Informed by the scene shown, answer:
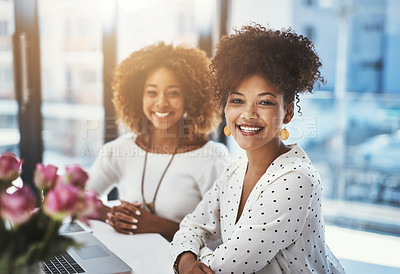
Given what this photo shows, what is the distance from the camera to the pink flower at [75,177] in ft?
2.48

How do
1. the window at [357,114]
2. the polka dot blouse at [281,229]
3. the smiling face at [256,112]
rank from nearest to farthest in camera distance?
the polka dot blouse at [281,229], the smiling face at [256,112], the window at [357,114]

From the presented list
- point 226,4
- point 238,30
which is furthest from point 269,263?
point 226,4

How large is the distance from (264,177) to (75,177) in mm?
626

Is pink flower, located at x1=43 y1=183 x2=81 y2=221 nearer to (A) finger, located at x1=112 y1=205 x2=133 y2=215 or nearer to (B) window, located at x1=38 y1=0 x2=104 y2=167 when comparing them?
(A) finger, located at x1=112 y1=205 x2=133 y2=215

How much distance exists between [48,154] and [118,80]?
1620 millimetres

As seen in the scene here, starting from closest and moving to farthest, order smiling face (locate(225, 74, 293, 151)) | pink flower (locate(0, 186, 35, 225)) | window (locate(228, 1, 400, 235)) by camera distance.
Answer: pink flower (locate(0, 186, 35, 225))
smiling face (locate(225, 74, 293, 151))
window (locate(228, 1, 400, 235))

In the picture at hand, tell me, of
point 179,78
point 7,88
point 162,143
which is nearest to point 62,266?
point 162,143

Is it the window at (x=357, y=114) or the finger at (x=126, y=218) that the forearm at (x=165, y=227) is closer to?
the finger at (x=126, y=218)

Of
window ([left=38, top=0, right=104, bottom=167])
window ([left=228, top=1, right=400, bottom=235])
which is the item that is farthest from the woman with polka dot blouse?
window ([left=228, top=1, right=400, bottom=235])

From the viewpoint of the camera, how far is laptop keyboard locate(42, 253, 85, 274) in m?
1.21

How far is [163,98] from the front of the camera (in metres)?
1.83

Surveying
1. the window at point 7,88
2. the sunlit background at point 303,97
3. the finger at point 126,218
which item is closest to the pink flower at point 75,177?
the finger at point 126,218

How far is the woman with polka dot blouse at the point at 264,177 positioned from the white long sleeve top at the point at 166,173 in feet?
1.10

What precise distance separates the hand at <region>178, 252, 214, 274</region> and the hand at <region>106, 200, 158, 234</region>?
1.11ft
